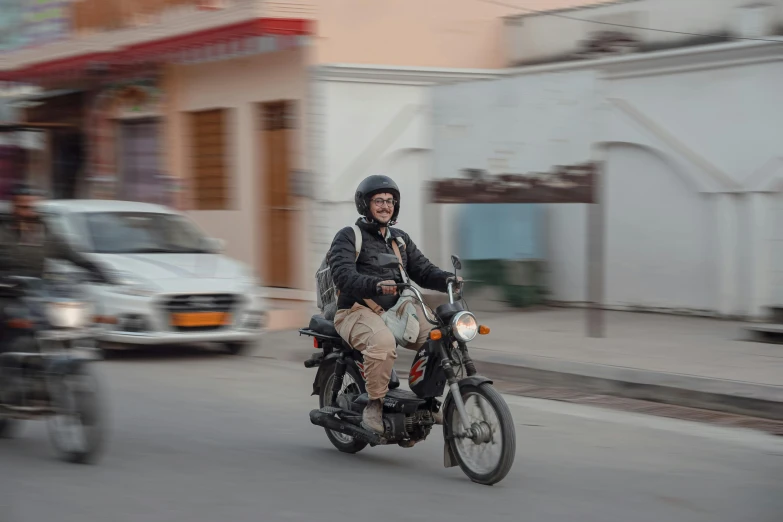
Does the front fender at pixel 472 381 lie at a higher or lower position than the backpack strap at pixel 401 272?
lower

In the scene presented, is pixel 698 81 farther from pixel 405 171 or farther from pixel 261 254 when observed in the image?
pixel 261 254

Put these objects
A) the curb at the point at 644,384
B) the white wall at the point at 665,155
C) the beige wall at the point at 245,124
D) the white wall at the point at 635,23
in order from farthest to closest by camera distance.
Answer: the beige wall at the point at 245,124
the white wall at the point at 635,23
the white wall at the point at 665,155
the curb at the point at 644,384

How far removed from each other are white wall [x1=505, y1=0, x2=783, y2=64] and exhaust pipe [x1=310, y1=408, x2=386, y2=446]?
8696 millimetres

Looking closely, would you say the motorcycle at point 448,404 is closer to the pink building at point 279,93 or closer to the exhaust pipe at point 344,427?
the exhaust pipe at point 344,427

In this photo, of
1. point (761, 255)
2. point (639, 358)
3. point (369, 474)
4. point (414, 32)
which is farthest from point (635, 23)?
point (369, 474)

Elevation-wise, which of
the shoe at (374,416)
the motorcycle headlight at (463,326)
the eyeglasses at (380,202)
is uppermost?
the eyeglasses at (380,202)

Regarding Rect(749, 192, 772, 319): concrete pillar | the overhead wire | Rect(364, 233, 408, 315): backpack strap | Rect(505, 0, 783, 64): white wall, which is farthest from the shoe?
Rect(505, 0, 783, 64): white wall

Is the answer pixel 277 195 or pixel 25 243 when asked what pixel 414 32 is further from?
pixel 25 243

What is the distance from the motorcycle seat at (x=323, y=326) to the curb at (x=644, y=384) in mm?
3423

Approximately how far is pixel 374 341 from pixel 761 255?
320 inches

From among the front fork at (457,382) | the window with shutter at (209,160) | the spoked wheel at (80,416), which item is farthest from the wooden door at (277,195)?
the front fork at (457,382)

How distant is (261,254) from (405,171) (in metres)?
2.50

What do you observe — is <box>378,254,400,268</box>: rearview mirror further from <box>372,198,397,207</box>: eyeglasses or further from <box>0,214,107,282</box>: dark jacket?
<box>0,214,107,282</box>: dark jacket

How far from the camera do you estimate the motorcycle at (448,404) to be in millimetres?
6180
